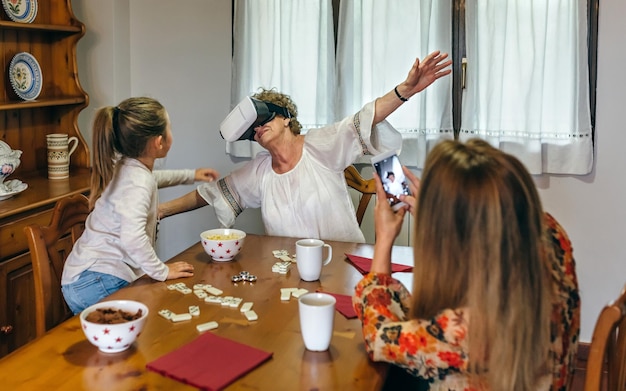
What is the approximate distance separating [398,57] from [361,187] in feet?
2.46

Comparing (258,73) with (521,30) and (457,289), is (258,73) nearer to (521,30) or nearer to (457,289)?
(521,30)

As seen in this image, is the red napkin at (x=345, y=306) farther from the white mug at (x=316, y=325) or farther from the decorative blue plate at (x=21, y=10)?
the decorative blue plate at (x=21, y=10)

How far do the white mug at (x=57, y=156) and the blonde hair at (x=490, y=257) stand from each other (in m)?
2.32

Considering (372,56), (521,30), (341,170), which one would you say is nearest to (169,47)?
(372,56)

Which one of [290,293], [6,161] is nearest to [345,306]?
[290,293]

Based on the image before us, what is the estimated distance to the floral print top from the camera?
117cm

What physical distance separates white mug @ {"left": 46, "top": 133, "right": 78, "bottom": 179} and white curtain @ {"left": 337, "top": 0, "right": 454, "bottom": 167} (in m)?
1.28

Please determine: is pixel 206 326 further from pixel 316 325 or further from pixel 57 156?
pixel 57 156

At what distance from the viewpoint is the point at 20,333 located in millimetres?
2604

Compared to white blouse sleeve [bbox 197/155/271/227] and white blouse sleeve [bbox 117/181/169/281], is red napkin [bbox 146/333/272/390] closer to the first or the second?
white blouse sleeve [bbox 117/181/169/281]

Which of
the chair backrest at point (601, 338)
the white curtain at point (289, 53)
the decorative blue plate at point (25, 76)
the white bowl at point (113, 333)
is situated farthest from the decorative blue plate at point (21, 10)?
the chair backrest at point (601, 338)

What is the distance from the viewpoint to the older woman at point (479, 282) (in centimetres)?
112

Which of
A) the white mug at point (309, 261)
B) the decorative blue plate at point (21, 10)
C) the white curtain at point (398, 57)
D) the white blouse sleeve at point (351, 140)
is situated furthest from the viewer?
the white curtain at point (398, 57)

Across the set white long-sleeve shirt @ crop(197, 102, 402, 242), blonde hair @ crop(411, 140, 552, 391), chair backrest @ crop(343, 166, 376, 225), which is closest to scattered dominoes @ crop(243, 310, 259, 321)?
blonde hair @ crop(411, 140, 552, 391)
